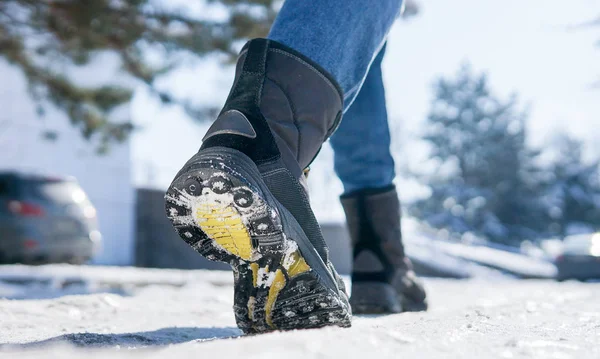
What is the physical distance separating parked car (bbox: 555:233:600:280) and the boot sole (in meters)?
9.76

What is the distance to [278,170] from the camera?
1.06m

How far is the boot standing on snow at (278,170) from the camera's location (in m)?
0.96

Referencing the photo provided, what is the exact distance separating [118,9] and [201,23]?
25.3 inches

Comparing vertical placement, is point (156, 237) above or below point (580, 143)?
below

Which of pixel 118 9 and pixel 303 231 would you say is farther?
pixel 118 9

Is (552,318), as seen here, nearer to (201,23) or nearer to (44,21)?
(201,23)

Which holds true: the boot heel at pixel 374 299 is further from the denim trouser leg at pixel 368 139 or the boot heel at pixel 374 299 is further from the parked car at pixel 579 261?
the parked car at pixel 579 261

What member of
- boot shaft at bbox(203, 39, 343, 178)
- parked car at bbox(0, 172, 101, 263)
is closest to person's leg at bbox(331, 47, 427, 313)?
boot shaft at bbox(203, 39, 343, 178)

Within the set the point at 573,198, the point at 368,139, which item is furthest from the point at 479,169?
the point at 368,139

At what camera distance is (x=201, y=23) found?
504 centimetres

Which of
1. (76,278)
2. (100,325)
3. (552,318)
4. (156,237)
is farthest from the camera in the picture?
(156,237)

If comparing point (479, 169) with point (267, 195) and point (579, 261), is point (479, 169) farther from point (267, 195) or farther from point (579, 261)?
point (267, 195)

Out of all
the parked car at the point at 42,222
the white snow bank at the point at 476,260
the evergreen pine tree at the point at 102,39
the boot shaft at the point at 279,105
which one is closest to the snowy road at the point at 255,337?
the boot shaft at the point at 279,105

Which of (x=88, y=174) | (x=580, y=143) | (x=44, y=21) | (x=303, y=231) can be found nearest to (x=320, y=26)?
(x=303, y=231)
